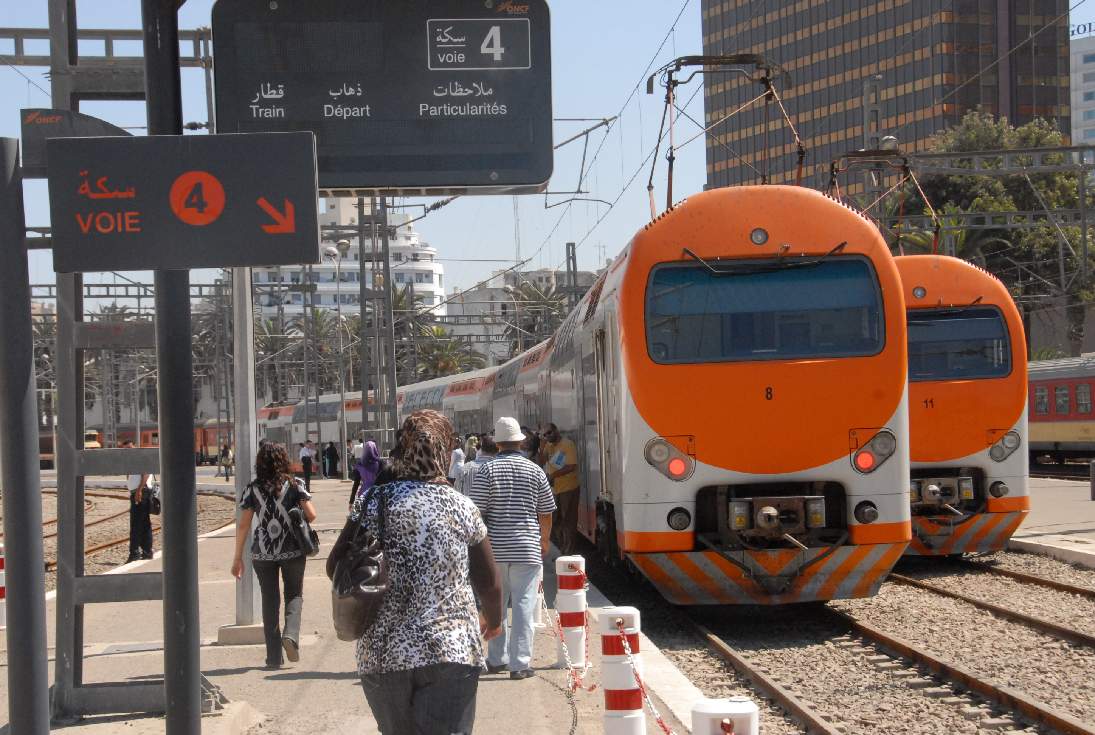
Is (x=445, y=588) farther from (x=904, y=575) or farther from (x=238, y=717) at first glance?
(x=904, y=575)

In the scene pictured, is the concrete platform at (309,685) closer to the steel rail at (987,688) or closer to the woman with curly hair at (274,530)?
the woman with curly hair at (274,530)

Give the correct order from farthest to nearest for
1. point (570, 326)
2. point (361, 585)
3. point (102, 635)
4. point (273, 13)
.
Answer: point (570, 326) < point (102, 635) < point (273, 13) < point (361, 585)

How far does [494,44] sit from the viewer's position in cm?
996

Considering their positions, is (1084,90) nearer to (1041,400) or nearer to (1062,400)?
(1041,400)

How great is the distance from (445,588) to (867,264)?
7133mm

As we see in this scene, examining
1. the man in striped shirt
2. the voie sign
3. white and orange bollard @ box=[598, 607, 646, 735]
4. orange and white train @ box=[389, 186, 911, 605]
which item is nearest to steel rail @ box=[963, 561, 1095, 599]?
orange and white train @ box=[389, 186, 911, 605]

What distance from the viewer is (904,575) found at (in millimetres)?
14945

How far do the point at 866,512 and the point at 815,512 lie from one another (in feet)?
1.30

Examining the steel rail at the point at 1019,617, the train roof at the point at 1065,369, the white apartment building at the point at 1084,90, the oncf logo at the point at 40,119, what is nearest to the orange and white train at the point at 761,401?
the steel rail at the point at 1019,617

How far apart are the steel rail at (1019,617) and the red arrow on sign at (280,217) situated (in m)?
7.38

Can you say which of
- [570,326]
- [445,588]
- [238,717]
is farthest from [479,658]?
[570,326]

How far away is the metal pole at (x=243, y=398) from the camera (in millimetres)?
11367

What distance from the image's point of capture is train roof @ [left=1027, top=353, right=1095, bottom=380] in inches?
1430

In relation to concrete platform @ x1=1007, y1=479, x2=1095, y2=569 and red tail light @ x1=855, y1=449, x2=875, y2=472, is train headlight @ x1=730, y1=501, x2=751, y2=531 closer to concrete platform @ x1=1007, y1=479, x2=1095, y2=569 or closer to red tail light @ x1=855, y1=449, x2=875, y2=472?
red tail light @ x1=855, y1=449, x2=875, y2=472
